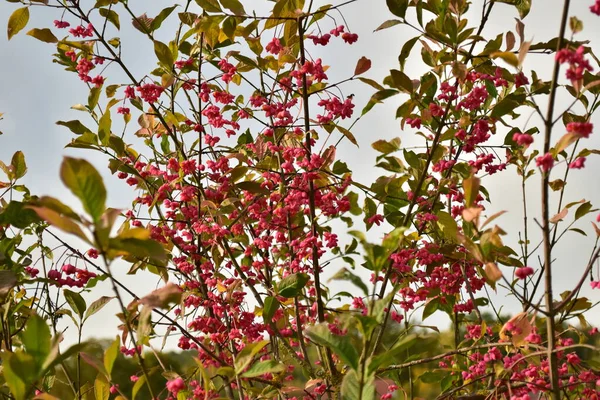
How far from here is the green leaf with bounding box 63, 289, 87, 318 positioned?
8.58 feet

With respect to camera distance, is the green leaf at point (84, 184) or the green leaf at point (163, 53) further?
the green leaf at point (163, 53)

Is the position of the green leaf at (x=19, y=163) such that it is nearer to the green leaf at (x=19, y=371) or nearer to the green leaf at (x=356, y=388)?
the green leaf at (x=19, y=371)

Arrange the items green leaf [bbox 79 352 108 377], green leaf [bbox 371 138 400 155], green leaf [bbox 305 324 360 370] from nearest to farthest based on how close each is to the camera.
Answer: green leaf [bbox 305 324 360 370], green leaf [bbox 79 352 108 377], green leaf [bbox 371 138 400 155]

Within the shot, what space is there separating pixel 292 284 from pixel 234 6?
112 cm

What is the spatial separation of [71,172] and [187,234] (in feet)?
6.46

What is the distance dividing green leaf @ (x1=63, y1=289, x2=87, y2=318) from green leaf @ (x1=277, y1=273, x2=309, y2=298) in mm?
766

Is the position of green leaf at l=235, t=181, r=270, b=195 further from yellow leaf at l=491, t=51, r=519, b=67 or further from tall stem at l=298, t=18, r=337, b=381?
yellow leaf at l=491, t=51, r=519, b=67

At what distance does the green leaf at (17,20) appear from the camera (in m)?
2.98

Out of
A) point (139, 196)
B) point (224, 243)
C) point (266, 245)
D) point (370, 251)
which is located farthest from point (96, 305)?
point (370, 251)

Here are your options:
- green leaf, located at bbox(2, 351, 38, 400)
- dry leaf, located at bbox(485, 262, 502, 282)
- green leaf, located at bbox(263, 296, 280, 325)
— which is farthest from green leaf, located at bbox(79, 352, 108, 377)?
dry leaf, located at bbox(485, 262, 502, 282)

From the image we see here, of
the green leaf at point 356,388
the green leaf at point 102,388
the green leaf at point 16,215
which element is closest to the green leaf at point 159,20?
the green leaf at point 16,215

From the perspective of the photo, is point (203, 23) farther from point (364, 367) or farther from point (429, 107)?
point (364, 367)

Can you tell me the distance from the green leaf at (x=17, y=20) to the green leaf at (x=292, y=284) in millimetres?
1618

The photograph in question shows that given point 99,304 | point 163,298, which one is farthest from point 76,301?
point 163,298
